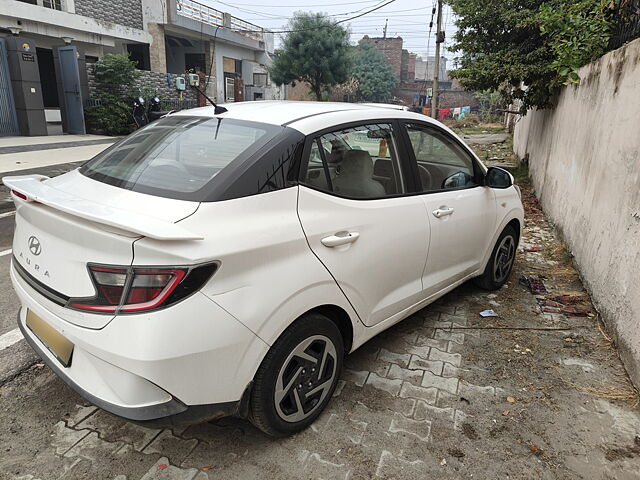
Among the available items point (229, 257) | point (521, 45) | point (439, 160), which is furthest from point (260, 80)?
point (229, 257)

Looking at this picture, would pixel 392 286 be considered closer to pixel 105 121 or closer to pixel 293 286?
pixel 293 286

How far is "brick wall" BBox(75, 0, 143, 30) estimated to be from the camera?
59.4 feet

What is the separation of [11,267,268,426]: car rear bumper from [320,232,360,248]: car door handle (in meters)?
0.58

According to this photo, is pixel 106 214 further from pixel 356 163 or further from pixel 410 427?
pixel 410 427

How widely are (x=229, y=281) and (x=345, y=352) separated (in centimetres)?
106

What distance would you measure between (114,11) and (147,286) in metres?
22.3

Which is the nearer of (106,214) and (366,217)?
(106,214)

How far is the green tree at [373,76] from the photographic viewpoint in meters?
46.9

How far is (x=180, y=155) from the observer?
2324 mm

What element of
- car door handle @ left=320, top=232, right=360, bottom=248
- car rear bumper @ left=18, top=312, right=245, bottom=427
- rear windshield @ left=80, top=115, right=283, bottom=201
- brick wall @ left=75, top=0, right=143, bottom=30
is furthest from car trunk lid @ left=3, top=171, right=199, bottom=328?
brick wall @ left=75, top=0, right=143, bottom=30

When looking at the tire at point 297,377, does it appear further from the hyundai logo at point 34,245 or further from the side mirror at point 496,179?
the side mirror at point 496,179

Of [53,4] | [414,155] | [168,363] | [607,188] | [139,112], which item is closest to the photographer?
[168,363]

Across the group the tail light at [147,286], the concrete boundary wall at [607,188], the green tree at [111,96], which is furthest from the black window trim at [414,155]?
the green tree at [111,96]

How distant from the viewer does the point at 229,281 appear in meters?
1.79
